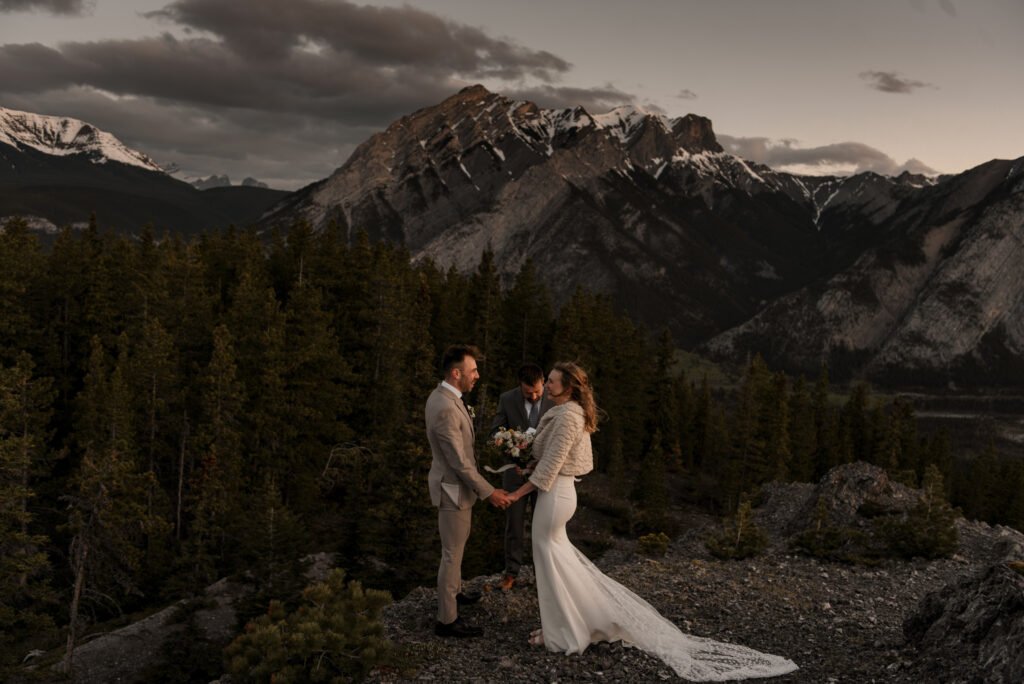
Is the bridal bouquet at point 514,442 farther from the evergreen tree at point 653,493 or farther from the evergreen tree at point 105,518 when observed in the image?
the evergreen tree at point 653,493

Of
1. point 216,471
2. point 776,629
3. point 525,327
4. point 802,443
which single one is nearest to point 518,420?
point 776,629

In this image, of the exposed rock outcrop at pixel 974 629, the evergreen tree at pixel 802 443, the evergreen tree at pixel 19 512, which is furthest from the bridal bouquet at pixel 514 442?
the evergreen tree at pixel 802 443

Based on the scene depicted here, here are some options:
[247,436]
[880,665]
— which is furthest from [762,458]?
[880,665]

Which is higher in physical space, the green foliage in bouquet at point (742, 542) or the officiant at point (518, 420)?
the officiant at point (518, 420)

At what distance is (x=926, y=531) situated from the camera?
69.1ft

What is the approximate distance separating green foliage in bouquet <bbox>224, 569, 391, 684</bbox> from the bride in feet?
7.67

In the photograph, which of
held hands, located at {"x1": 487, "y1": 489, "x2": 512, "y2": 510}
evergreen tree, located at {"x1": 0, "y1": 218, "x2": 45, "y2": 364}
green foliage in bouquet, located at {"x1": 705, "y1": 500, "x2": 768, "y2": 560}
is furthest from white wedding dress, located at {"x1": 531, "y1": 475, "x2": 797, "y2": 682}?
evergreen tree, located at {"x1": 0, "y1": 218, "x2": 45, "y2": 364}

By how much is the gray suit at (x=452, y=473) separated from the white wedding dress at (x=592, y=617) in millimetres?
1003

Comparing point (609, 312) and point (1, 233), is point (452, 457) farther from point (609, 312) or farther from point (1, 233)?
point (609, 312)

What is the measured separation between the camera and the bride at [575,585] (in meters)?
8.64

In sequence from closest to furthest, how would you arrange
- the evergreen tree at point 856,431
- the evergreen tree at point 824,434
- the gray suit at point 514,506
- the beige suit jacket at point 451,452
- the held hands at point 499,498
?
1. the beige suit jacket at point 451,452
2. the held hands at point 499,498
3. the gray suit at point 514,506
4. the evergreen tree at point 856,431
5. the evergreen tree at point 824,434

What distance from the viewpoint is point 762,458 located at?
62.1 metres

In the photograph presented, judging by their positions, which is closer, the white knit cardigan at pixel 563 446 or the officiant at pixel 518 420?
the white knit cardigan at pixel 563 446

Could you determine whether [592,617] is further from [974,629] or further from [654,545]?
[654,545]
